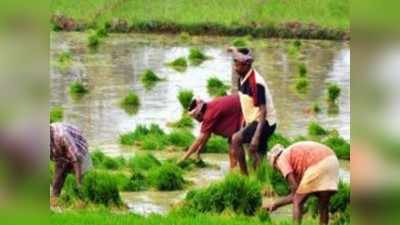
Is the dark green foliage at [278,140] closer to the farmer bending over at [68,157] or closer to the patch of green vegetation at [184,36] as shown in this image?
the patch of green vegetation at [184,36]

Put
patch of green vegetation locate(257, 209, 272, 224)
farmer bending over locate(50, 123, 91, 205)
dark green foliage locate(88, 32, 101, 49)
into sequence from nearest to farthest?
patch of green vegetation locate(257, 209, 272, 224) < farmer bending over locate(50, 123, 91, 205) < dark green foliage locate(88, 32, 101, 49)

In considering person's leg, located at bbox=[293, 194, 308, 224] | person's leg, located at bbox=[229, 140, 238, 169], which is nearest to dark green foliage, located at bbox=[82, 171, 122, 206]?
person's leg, located at bbox=[229, 140, 238, 169]

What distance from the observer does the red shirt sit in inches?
244

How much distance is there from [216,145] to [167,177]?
41 centimetres

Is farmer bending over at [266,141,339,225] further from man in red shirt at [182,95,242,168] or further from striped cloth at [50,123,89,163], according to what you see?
striped cloth at [50,123,89,163]

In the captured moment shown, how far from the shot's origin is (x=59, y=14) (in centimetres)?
665

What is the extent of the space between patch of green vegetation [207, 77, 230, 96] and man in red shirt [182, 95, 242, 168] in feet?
0.21

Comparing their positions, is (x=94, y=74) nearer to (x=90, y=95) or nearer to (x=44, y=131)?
(x=90, y=95)

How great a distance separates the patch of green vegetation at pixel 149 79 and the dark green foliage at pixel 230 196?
833 mm

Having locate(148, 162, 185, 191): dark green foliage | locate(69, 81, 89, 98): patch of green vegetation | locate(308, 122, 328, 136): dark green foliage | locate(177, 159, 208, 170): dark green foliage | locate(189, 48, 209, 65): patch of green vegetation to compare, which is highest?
locate(189, 48, 209, 65): patch of green vegetation

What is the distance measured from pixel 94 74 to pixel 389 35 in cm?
266

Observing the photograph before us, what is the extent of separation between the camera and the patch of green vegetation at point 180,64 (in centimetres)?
651

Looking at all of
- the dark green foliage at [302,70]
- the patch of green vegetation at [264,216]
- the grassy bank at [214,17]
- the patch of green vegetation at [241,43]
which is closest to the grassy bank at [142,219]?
the patch of green vegetation at [264,216]

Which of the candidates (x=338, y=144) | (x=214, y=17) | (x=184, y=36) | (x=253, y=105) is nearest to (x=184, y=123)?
(x=253, y=105)
